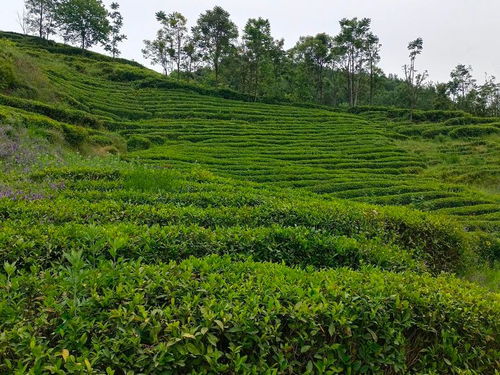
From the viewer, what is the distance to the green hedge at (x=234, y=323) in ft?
7.66

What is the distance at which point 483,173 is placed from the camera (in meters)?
22.2

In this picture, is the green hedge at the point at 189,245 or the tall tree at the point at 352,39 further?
the tall tree at the point at 352,39

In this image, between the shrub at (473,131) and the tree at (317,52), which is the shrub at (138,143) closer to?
the shrub at (473,131)

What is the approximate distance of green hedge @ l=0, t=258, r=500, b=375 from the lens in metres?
2.33

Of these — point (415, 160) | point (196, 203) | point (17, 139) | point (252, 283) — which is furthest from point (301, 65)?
point (252, 283)

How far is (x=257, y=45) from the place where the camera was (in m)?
50.3

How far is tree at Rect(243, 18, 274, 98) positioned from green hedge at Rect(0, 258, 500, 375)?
154 ft

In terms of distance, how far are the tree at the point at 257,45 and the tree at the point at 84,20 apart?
90.5 feet

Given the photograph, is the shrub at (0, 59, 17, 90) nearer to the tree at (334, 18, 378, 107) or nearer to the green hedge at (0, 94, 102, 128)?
the green hedge at (0, 94, 102, 128)

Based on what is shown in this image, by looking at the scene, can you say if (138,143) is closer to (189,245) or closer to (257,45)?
(189,245)

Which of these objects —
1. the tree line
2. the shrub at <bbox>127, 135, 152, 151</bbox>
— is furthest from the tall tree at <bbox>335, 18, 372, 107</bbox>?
the shrub at <bbox>127, 135, 152, 151</bbox>

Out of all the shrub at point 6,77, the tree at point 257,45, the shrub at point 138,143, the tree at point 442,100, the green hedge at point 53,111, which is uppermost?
the tree at point 257,45

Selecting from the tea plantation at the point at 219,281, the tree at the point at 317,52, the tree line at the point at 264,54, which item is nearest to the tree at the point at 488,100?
the tree line at the point at 264,54

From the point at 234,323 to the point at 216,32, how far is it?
57917 mm
